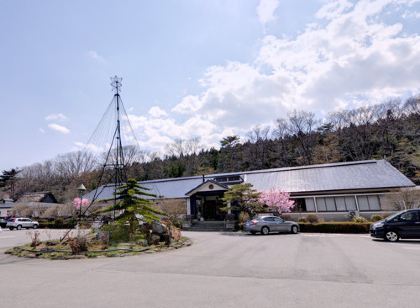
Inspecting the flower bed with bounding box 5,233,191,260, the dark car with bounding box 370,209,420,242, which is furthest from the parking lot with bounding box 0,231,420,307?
the dark car with bounding box 370,209,420,242

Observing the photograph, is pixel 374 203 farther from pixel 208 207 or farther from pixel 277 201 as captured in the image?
pixel 208 207

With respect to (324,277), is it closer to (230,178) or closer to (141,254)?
(141,254)

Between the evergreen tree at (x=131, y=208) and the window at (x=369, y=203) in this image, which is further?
the window at (x=369, y=203)

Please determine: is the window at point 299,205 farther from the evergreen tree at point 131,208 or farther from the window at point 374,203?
the evergreen tree at point 131,208

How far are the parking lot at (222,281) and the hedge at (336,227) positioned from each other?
33.0ft

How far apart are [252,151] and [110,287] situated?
55076 mm

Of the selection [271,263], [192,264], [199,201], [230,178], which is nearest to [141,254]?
[192,264]

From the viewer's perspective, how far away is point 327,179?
2884 centimetres

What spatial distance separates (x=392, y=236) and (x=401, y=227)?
0.68 meters

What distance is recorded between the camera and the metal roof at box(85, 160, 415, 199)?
25.6 metres

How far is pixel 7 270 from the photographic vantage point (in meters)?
9.12

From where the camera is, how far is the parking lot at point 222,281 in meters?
5.38

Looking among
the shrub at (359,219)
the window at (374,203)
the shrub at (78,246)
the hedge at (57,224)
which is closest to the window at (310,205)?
the shrub at (359,219)

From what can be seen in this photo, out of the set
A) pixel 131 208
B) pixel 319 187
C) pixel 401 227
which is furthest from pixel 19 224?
pixel 401 227
